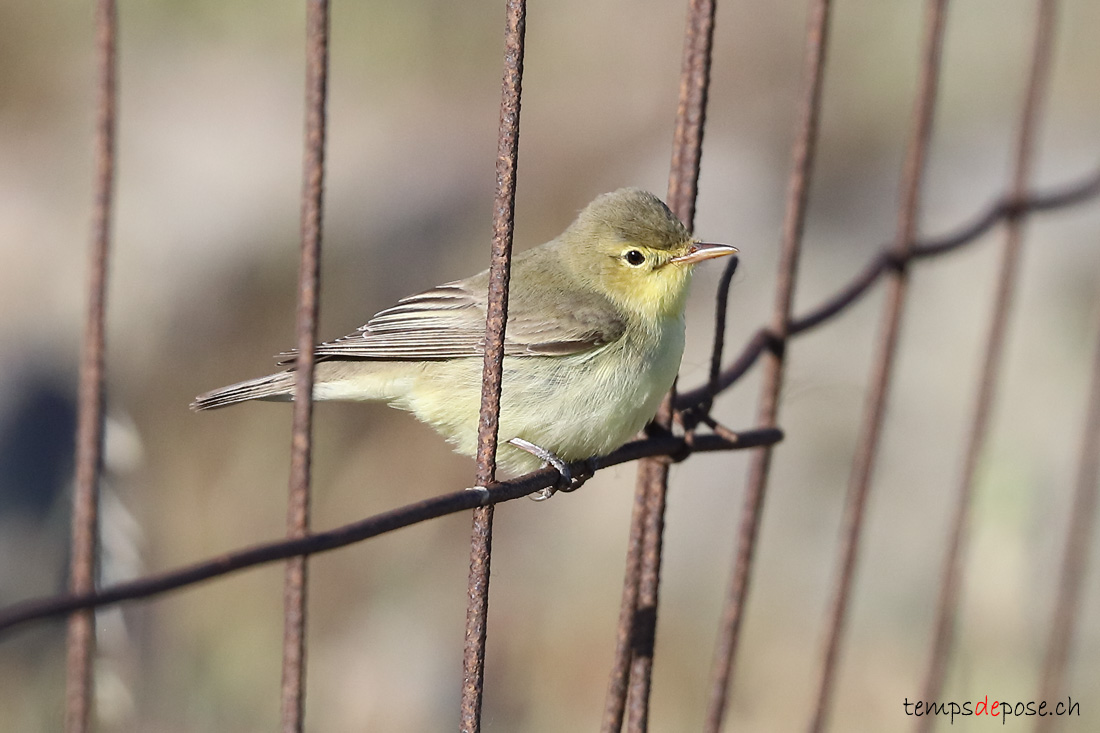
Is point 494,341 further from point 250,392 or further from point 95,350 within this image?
point 250,392

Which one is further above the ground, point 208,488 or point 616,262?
point 616,262

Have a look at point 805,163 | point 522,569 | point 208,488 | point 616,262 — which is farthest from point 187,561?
point 805,163

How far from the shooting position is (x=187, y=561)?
16.0 feet

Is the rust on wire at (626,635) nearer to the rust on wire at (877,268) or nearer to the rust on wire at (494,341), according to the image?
the rust on wire at (877,268)

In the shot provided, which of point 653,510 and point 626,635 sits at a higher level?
point 653,510

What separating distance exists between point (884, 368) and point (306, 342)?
156 cm

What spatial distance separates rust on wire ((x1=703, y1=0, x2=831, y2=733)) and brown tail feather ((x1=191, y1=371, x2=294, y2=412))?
3.36ft

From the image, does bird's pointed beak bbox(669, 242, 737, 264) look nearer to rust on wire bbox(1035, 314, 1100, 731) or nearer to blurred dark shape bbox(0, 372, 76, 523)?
rust on wire bbox(1035, 314, 1100, 731)

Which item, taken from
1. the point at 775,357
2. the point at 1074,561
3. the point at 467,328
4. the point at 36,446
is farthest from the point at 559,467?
the point at 36,446

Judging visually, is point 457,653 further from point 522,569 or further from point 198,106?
point 198,106

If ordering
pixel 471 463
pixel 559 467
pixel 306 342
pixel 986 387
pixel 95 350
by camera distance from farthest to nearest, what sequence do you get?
pixel 471 463 → pixel 986 387 → pixel 559 467 → pixel 306 342 → pixel 95 350

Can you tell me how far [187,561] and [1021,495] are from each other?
10.7ft

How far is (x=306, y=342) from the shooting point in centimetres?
153

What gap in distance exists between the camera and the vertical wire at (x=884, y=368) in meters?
2.58
